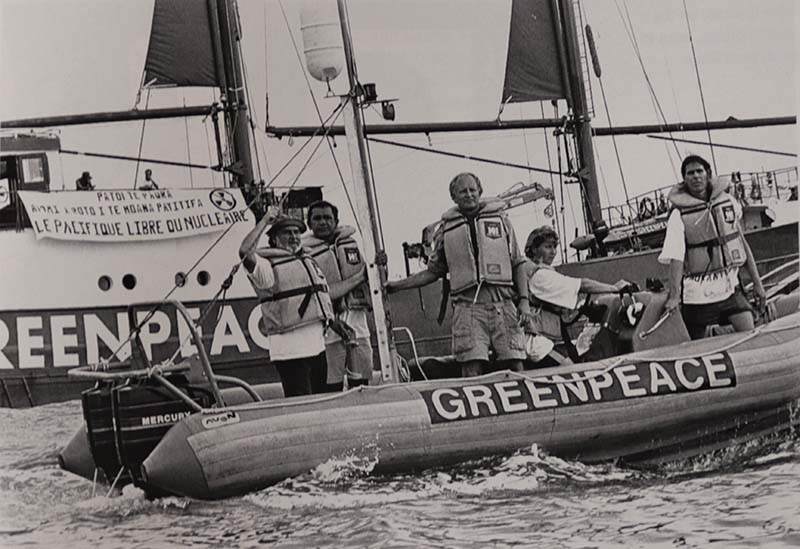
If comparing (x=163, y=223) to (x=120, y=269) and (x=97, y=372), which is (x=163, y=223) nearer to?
(x=120, y=269)

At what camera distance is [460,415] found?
4426mm

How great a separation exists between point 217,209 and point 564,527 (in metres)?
2.33

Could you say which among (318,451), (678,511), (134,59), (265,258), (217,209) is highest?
(134,59)

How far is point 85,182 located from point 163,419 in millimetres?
1430

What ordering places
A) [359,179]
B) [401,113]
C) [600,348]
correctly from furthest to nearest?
[401,113] → [600,348] → [359,179]

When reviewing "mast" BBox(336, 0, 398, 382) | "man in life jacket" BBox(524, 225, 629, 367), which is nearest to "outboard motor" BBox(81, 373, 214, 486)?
"mast" BBox(336, 0, 398, 382)

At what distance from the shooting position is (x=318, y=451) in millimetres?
4277

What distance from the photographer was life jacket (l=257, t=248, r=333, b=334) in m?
4.78

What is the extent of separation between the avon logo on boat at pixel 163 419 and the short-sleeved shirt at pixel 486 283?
3.54ft

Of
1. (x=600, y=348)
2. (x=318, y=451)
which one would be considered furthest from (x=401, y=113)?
(x=318, y=451)

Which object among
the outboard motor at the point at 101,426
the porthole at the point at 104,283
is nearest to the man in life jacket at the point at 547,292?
the outboard motor at the point at 101,426

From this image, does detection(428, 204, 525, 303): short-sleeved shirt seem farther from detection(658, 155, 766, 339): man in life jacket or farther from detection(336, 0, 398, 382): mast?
detection(658, 155, 766, 339): man in life jacket

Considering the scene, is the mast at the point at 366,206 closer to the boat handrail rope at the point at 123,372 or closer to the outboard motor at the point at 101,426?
the boat handrail rope at the point at 123,372

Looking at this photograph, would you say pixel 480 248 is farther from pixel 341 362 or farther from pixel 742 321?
pixel 742 321
